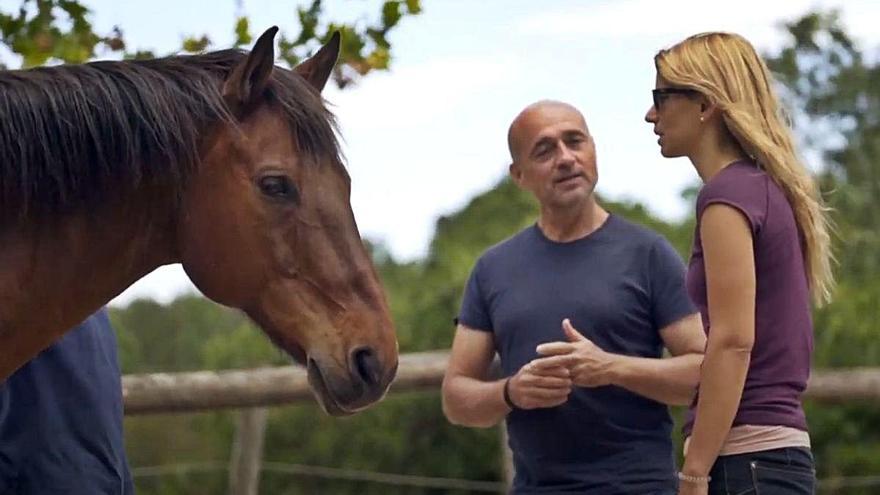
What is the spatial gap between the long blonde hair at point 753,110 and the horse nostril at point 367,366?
0.73m

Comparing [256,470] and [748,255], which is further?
[256,470]

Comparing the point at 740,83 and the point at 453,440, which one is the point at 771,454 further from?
the point at 453,440

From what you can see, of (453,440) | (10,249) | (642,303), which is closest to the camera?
(10,249)

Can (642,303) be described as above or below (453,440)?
above

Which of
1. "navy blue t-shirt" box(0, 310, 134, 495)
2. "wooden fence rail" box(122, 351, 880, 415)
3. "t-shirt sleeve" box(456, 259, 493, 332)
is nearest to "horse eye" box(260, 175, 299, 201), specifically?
"navy blue t-shirt" box(0, 310, 134, 495)

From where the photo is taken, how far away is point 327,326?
266cm

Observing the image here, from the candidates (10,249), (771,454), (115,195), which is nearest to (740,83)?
(771,454)

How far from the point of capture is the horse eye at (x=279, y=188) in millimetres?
2676

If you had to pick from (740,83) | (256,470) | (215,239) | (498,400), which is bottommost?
(256,470)

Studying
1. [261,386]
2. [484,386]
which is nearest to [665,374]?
[484,386]

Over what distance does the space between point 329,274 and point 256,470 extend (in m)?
3.25

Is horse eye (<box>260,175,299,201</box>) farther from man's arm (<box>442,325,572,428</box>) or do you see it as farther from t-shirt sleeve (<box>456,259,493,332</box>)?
t-shirt sleeve (<box>456,259,493,332</box>)

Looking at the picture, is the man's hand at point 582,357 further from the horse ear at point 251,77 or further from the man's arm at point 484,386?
the horse ear at point 251,77

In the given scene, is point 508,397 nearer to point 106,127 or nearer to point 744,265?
point 744,265
